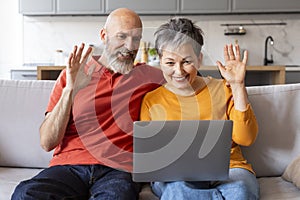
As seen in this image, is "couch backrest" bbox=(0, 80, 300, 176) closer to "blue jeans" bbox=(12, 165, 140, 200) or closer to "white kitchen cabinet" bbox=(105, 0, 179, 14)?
"blue jeans" bbox=(12, 165, 140, 200)

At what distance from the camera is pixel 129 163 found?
1.54m

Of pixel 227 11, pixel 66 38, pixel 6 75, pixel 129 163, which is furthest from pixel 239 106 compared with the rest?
pixel 6 75

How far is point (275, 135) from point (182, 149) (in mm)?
667

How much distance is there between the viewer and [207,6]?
14.0 feet

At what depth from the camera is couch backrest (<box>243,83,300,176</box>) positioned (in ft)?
5.63

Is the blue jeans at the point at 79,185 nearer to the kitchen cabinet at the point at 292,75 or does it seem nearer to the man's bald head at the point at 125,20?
the man's bald head at the point at 125,20

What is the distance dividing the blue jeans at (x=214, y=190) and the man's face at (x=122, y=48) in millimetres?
535

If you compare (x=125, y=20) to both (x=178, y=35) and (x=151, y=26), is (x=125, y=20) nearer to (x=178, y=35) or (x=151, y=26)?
(x=178, y=35)

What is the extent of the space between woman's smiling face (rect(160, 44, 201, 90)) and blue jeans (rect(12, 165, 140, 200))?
0.43 metres

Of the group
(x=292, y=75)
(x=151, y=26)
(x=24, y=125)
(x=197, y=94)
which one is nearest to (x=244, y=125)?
(x=197, y=94)

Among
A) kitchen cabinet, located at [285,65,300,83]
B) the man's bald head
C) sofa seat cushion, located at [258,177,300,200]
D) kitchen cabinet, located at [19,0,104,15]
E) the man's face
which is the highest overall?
kitchen cabinet, located at [19,0,104,15]

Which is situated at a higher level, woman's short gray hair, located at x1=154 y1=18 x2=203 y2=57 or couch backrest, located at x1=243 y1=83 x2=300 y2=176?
woman's short gray hair, located at x1=154 y1=18 x2=203 y2=57

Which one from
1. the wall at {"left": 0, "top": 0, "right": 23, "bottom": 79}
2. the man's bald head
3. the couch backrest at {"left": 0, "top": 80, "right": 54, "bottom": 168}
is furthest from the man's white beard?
the wall at {"left": 0, "top": 0, "right": 23, "bottom": 79}

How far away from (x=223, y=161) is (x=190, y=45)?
500mm
